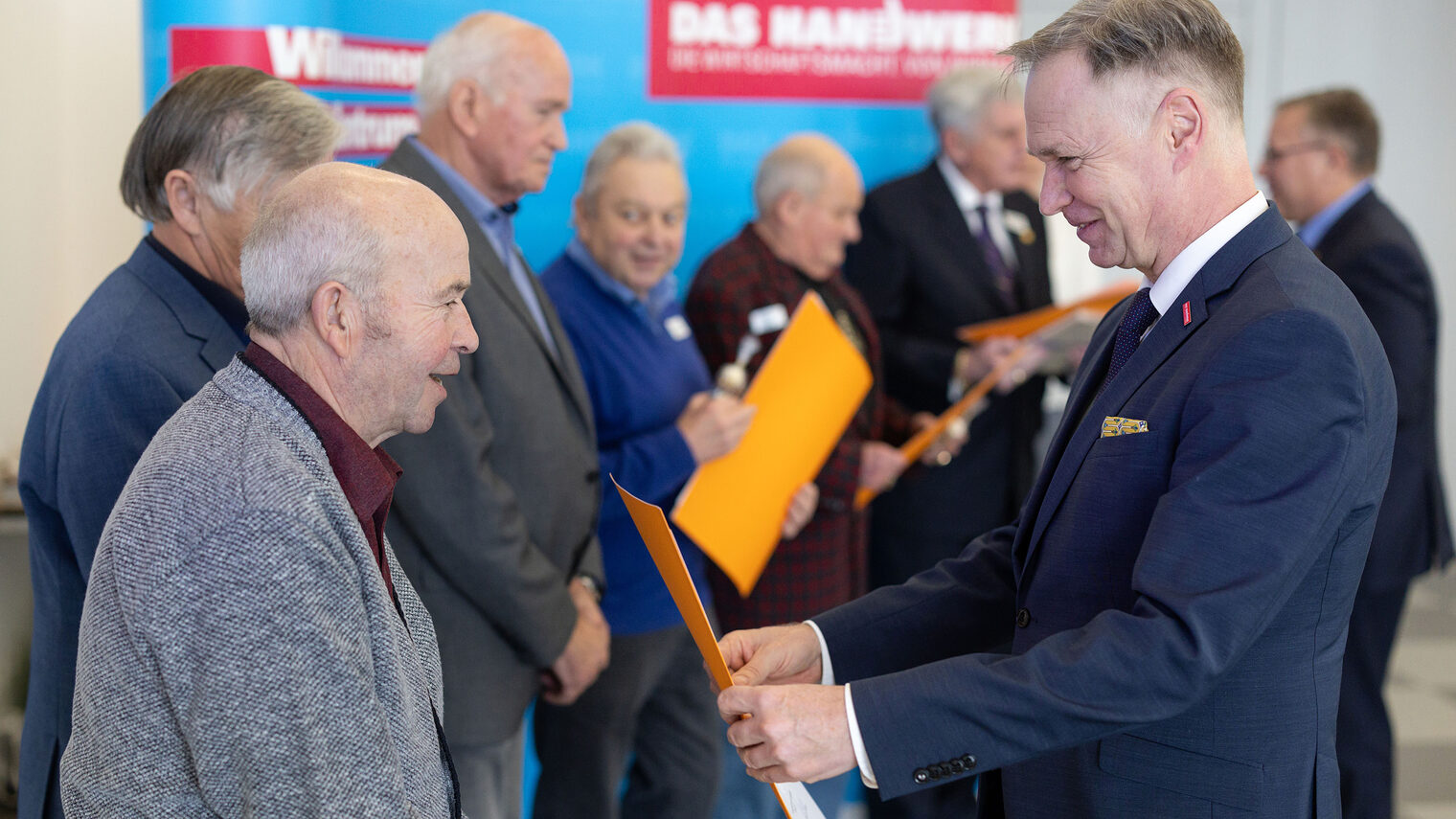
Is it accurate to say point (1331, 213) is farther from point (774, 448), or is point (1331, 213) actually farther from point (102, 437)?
point (102, 437)

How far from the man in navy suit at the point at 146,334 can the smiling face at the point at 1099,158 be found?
3.68ft

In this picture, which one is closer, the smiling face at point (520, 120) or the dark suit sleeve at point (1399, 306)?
the smiling face at point (520, 120)

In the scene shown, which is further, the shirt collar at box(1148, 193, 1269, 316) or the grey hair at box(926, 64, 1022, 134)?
the grey hair at box(926, 64, 1022, 134)

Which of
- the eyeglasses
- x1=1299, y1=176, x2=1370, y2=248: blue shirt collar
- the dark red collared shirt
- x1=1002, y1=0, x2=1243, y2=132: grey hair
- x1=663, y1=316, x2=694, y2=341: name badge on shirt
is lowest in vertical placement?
x1=663, y1=316, x2=694, y2=341: name badge on shirt

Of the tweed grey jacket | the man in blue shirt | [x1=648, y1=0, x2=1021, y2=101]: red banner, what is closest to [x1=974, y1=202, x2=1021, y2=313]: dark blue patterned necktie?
[x1=648, y1=0, x2=1021, y2=101]: red banner

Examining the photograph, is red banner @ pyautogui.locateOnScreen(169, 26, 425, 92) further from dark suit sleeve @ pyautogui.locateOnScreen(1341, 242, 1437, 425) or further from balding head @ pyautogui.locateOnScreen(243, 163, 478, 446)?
dark suit sleeve @ pyautogui.locateOnScreen(1341, 242, 1437, 425)

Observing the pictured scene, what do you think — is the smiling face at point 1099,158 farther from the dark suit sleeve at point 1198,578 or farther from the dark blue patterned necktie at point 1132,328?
the dark suit sleeve at point 1198,578

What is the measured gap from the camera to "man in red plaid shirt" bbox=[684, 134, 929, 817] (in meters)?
3.29

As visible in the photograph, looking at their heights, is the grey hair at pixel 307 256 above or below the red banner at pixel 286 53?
below

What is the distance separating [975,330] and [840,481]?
25.4 inches

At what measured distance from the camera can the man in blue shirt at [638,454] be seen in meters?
2.86

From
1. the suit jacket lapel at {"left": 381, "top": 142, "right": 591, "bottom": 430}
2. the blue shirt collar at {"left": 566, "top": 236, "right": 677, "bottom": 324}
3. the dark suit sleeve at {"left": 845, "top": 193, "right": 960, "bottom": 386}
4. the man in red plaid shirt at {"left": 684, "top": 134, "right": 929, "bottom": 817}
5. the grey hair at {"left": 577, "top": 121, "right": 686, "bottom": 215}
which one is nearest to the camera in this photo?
the suit jacket lapel at {"left": 381, "top": 142, "right": 591, "bottom": 430}

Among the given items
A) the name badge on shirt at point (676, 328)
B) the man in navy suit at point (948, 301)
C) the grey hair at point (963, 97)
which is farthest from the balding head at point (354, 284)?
the grey hair at point (963, 97)

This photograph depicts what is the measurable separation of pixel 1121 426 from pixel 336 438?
888mm
